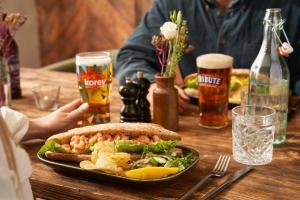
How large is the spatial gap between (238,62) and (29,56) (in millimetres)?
2307

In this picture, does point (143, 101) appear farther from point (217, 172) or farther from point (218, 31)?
point (218, 31)

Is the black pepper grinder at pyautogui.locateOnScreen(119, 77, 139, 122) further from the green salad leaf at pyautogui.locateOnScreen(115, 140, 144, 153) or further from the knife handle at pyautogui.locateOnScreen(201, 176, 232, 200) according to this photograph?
the knife handle at pyautogui.locateOnScreen(201, 176, 232, 200)

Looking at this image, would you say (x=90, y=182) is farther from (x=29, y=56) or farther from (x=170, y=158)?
(x=29, y=56)

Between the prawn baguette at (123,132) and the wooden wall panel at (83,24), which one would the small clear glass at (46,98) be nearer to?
the prawn baguette at (123,132)

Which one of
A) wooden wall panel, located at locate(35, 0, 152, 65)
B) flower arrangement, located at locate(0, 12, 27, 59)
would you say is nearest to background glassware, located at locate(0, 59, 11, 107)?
flower arrangement, located at locate(0, 12, 27, 59)

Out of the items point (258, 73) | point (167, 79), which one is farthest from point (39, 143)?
point (258, 73)

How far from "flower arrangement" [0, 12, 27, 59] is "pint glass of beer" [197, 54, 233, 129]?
0.73 meters

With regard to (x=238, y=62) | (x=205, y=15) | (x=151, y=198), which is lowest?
(x=151, y=198)

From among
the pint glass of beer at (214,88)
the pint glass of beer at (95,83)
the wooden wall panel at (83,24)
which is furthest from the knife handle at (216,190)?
the wooden wall panel at (83,24)

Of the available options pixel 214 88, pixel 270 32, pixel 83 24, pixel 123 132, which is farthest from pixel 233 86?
pixel 83 24

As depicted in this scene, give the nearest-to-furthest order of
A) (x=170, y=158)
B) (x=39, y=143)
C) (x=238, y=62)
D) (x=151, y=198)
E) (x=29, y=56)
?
(x=151, y=198)
(x=170, y=158)
(x=39, y=143)
(x=238, y=62)
(x=29, y=56)

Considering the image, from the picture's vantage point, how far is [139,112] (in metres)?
1.49

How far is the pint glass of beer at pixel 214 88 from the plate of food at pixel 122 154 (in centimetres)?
29

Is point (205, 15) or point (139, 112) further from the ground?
point (205, 15)
